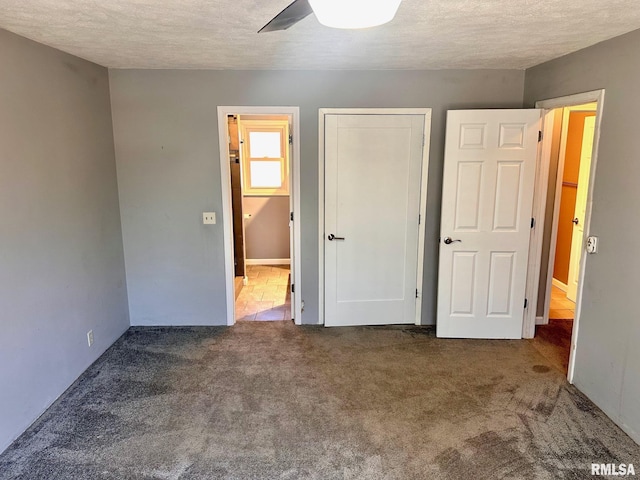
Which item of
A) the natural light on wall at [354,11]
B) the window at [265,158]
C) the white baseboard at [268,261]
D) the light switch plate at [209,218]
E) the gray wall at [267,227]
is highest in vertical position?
the natural light on wall at [354,11]

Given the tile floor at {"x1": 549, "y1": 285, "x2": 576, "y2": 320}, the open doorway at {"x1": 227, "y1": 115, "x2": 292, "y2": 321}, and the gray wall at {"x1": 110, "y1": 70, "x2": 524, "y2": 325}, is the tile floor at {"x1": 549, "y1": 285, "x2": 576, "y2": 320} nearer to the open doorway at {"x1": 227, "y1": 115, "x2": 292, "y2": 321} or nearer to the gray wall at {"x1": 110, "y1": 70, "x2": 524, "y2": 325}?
the gray wall at {"x1": 110, "y1": 70, "x2": 524, "y2": 325}

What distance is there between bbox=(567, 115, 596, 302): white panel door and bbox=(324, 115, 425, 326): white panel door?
187 cm

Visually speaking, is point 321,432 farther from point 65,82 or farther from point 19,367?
point 65,82

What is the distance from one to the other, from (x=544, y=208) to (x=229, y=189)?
2738 mm

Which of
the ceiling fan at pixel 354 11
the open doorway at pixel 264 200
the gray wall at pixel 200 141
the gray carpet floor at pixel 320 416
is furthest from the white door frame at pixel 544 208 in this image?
the open doorway at pixel 264 200

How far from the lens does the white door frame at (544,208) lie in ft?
8.84

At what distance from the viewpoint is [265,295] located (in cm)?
493

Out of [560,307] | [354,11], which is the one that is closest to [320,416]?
[354,11]

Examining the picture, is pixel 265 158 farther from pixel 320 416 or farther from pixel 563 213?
pixel 320 416

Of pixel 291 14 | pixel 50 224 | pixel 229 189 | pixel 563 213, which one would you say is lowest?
pixel 563 213

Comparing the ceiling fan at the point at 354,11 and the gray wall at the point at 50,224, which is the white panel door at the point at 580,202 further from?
the gray wall at the point at 50,224

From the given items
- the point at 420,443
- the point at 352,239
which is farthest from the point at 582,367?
the point at 352,239

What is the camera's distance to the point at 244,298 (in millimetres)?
4809

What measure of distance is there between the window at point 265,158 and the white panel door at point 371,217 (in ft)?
8.00
